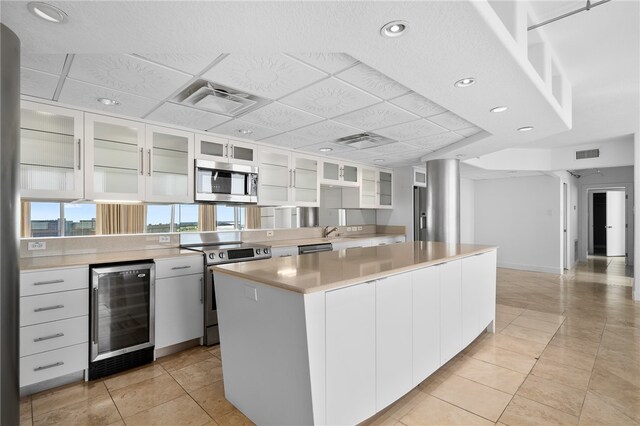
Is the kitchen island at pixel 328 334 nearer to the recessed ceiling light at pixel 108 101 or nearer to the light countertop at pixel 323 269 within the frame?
the light countertop at pixel 323 269

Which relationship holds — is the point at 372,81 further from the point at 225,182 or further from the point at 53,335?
the point at 53,335

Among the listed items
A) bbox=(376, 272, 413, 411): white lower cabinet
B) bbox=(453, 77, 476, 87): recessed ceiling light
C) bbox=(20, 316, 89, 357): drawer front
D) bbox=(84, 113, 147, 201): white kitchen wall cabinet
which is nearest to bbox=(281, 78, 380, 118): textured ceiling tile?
bbox=(453, 77, 476, 87): recessed ceiling light

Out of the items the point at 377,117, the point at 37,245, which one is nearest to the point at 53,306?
the point at 37,245

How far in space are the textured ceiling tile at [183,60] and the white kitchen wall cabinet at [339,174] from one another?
2.99 metres

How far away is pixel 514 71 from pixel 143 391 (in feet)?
11.2

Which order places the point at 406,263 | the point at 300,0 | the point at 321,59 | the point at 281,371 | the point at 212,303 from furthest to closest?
1. the point at 212,303
2. the point at 406,263
3. the point at 321,59
4. the point at 281,371
5. the point at 300,0

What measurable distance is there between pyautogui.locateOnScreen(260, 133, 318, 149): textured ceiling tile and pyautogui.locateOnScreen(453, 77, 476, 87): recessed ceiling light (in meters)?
1.97

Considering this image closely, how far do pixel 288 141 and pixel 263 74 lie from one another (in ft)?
6.09

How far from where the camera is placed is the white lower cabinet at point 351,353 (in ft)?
5.23

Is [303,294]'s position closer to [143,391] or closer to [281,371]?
[281,371]

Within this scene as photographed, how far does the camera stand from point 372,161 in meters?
5.46

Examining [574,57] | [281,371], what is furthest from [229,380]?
[574,57]

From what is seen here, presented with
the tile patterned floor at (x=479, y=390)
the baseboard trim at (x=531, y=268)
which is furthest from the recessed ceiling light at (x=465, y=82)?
the baseboard trim at (x=531, y=268)

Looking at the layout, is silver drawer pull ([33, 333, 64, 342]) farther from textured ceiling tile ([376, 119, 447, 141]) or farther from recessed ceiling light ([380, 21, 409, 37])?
textured ceiling tile ([376, 119, 447, 141])
